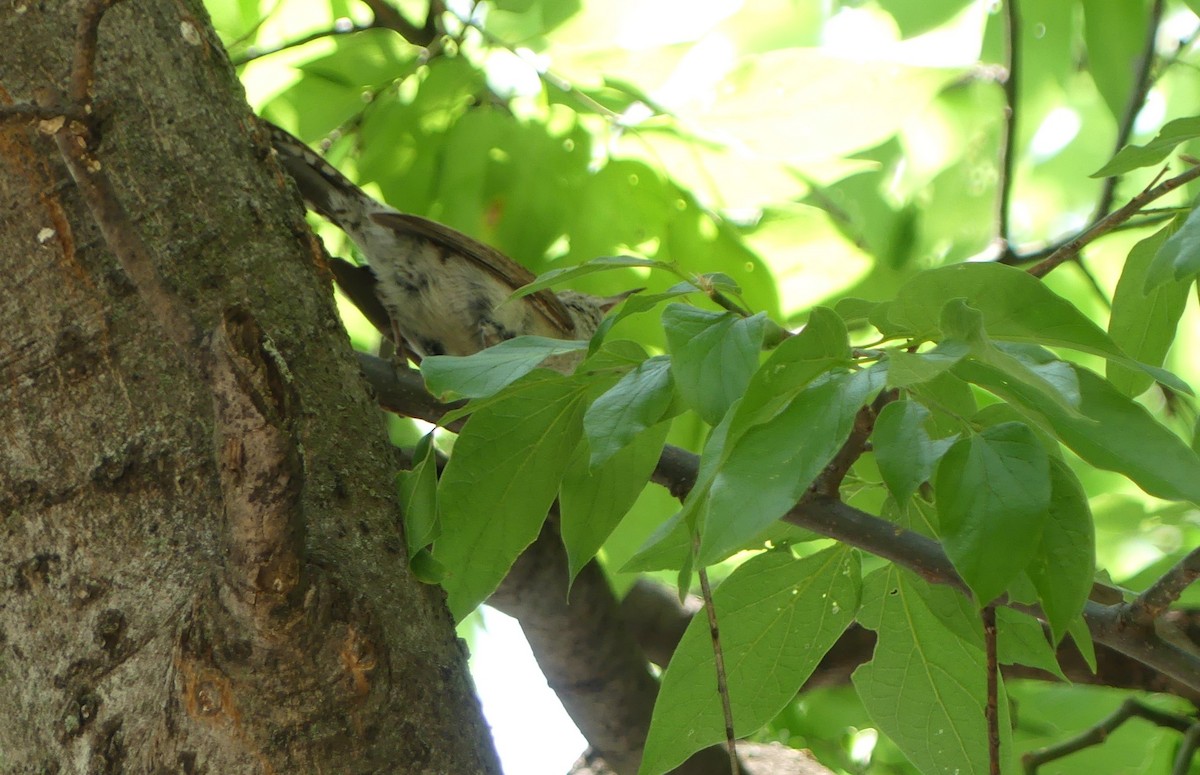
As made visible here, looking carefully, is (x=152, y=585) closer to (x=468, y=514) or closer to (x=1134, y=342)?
(x=468, y=514)

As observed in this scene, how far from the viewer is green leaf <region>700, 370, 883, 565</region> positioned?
0.81 metres

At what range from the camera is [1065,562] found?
93 cm

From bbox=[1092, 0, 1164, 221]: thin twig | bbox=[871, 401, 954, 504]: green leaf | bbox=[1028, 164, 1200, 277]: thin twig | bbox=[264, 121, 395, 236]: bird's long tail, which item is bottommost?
bbox=[871, 401, 954, 504]: green leaf

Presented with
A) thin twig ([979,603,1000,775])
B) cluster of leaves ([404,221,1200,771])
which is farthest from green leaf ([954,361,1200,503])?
thin twig ([979,603,1000,775])

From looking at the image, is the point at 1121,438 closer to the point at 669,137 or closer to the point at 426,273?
the point at 669,137

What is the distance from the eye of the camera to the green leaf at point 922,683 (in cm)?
137

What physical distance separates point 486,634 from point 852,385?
2.79 metres

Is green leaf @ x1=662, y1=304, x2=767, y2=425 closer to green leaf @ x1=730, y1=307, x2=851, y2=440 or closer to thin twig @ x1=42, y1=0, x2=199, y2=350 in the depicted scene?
green leaf @ x1=730, y1=307, x2=851, y2=440

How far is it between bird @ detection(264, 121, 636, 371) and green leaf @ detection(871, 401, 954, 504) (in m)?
1.53

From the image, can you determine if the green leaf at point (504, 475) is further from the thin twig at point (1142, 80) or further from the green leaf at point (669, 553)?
the thin twig at point (1142, 80)

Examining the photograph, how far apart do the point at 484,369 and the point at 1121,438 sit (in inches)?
22.9

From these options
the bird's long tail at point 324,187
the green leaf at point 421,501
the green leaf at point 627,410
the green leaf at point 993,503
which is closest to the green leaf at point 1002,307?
the green leaf at point 993,503

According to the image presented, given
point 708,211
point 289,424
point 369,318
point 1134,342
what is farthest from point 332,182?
point 1134,342

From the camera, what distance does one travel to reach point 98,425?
1.26m
